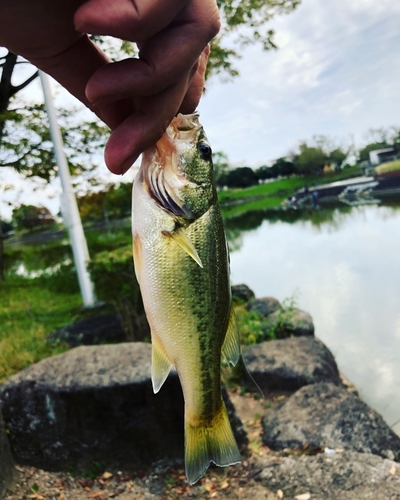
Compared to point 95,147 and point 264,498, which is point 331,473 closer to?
point 264,498

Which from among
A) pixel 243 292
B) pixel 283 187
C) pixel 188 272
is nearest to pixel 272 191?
pixel 283 187

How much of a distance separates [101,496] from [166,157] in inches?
120

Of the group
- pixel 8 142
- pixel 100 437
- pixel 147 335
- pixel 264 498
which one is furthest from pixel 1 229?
pixel 264 498

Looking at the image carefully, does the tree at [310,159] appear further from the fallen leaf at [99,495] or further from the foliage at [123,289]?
the fallen leaf at [99,495]

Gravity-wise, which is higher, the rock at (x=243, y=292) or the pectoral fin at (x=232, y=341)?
the pectoral fin at (x=232, y=341)

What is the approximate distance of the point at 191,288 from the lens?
1592 mm

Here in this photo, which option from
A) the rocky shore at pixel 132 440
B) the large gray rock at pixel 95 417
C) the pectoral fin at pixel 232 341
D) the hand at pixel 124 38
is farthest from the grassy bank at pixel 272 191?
the hand at pixel 124 38

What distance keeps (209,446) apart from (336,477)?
2.06 metres

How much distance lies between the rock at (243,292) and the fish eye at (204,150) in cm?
856

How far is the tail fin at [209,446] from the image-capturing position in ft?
5.61

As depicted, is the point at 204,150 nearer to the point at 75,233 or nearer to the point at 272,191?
the point at 75,233

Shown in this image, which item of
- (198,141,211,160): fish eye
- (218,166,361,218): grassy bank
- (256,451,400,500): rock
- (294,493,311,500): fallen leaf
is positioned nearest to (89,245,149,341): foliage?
(256,451,400,500): rock

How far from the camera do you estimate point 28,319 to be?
8336mm

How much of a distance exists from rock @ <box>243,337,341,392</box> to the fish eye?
13.2 feet
